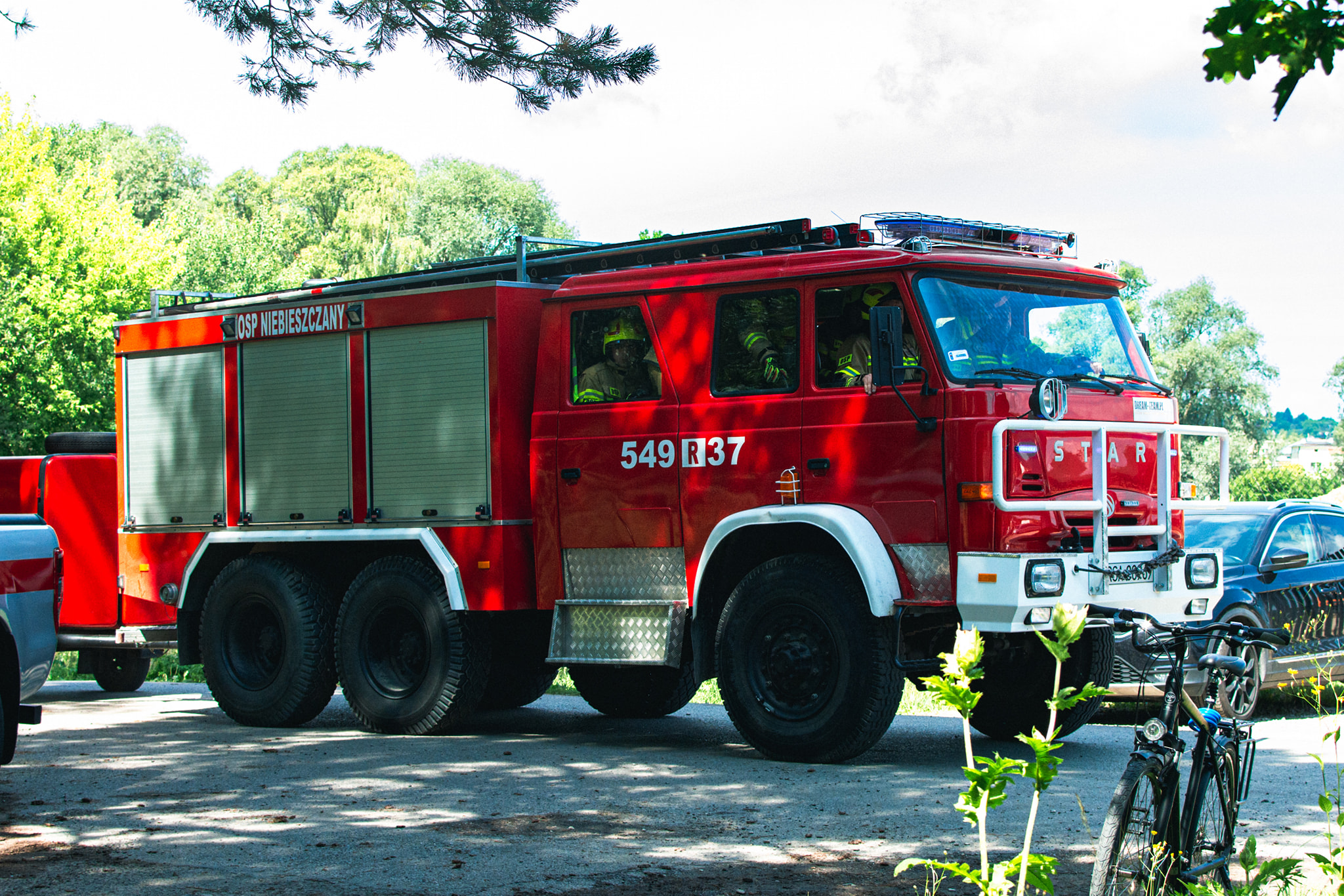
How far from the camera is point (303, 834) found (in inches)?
275

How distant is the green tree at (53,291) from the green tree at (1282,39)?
34197mm

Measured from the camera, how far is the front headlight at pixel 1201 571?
8891mm

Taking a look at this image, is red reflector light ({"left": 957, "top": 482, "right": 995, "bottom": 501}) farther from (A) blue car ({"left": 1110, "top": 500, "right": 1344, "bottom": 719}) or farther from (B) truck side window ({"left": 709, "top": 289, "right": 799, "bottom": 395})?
(A) blue car ({"left": 1110, "top": 500, "right": 1344, "bottom": 719})

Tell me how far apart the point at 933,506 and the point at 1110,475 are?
1095 mm

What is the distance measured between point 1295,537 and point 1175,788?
7.79 meters

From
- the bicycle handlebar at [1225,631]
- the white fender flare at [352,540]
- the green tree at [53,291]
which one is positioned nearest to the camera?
the bicycle handlebar at [1225,631]

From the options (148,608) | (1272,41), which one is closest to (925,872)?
(1272,41)

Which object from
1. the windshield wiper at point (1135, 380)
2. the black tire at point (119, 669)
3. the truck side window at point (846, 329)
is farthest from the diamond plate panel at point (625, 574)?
the black tire at point (119, 669)

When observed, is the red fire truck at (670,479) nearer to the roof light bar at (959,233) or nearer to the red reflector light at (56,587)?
the roof light bar at (959,233)

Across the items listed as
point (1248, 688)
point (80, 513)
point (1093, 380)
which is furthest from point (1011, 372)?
point (80, 513)

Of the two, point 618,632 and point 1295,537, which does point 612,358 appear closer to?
point 618,632

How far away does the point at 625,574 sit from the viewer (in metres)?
9.82

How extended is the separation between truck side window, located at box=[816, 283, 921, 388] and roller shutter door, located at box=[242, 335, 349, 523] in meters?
3.94

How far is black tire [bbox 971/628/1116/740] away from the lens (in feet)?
30.4
